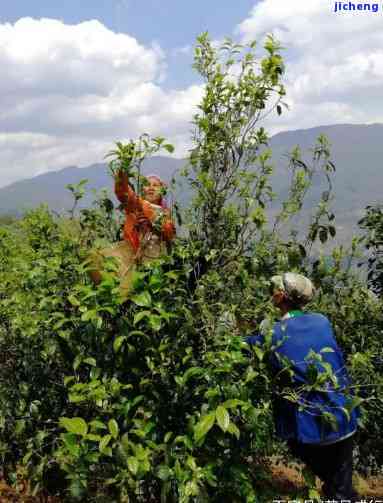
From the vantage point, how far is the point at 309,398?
3.60 meters

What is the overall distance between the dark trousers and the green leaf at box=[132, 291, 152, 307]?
1.89 m

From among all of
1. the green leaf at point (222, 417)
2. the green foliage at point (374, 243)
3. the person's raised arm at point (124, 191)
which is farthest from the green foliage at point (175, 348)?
the green foliage at point (374, 243)

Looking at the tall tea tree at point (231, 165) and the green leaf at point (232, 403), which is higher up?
the tall tea tree at point (231, 165)

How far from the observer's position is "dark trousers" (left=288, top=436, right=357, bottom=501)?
402cm

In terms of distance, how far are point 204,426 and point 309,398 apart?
46.9 inches

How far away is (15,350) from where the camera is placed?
4.43 metres

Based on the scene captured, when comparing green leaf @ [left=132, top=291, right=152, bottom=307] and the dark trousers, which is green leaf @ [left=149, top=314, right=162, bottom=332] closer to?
green leaf @ [left=132, top=291, right=152, bottom=307]

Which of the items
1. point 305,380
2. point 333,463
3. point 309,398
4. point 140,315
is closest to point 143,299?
point 140,315

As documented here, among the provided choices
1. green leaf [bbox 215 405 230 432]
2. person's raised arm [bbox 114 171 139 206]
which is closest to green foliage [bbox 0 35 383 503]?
green leaf [bbox 215 405 230 432]

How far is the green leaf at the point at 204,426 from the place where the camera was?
2.68 meters

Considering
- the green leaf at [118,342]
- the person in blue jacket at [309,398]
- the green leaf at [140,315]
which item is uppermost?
the green leaf at [140,315]

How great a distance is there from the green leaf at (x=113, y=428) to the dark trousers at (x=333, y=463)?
1.78m

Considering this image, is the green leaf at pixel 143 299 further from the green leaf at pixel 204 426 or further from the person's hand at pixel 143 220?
the person's hand at pixel 143 220

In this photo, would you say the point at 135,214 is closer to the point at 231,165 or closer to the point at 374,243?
the point at 231,165
